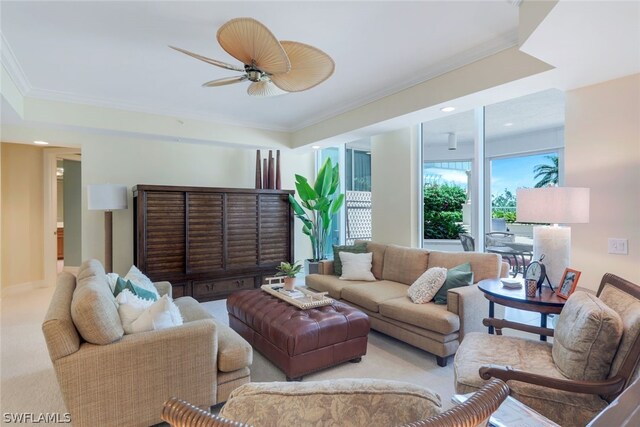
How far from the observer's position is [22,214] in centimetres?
524

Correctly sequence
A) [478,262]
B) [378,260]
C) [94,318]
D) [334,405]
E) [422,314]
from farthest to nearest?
[378,260]
[478,262]
[422,314]
[94,318]
[334,405]

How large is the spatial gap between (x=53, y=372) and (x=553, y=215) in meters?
4.18

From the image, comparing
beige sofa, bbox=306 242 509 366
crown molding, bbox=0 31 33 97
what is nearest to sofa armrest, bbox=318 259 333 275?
beige sofa, bbox=306 242 509 366

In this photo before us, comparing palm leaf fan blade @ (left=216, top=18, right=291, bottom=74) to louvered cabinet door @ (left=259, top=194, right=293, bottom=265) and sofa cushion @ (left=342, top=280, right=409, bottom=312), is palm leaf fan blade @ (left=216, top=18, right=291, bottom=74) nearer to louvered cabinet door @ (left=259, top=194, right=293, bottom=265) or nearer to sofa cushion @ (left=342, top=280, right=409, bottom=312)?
sofa cushion @ (left=342, top=280, right=409, bottom=312)

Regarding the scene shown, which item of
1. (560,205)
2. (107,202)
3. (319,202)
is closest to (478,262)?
(560,205)

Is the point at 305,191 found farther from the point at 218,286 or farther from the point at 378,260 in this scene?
the point at 218,286

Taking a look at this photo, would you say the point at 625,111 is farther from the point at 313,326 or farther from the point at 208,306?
the point at 208,306

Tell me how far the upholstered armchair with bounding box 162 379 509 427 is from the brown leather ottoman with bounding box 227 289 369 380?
5.67 feet

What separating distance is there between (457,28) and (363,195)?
3.58 m

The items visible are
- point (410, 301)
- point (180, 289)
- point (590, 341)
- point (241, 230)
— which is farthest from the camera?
point (241, 230)

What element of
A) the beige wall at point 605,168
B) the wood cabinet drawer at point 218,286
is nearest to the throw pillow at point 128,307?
the wood cabinet drawer at point 218,286

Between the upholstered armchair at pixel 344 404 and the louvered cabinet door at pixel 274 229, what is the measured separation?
14.7ft

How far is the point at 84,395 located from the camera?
5.73 ft

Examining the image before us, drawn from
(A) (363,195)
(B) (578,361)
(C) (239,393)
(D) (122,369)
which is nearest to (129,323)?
(D) (122,369)
